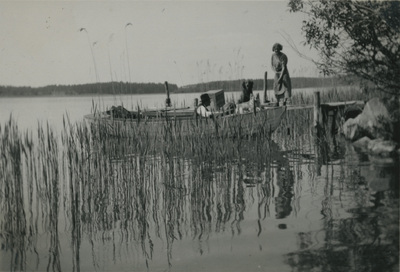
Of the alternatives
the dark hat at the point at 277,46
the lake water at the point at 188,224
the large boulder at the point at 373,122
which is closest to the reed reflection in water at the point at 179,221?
the lake water at the point at 188,224

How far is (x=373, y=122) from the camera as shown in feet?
28.2

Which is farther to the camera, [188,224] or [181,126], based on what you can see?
[181,126]

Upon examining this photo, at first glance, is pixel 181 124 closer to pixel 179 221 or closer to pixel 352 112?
pixel 179 221

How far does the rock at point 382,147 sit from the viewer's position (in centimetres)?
785

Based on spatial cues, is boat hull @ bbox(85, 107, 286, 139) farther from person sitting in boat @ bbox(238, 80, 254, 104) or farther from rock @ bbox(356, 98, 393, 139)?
rock @ bbox(356, 98, 393, 139)

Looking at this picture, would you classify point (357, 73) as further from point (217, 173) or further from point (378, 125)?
point (217, 173)

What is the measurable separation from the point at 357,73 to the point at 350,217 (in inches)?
153

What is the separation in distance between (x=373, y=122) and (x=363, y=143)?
61 centimetres

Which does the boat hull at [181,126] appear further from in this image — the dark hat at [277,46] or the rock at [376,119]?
the rock at [376,119]

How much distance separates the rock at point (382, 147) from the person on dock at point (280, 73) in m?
2.54

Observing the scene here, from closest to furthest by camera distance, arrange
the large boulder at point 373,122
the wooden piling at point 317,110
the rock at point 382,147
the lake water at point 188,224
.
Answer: the lake water at point 188,224
the rock at point 382,147
the large boulder at point 373,122
the wooden piling at point 317,110

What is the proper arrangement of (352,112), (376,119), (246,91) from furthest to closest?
(352,112), (246,91), (376,119)

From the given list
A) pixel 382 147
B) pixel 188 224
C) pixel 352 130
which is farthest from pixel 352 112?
pixel 188 224

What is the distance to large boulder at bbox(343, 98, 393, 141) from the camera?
8305 mm
